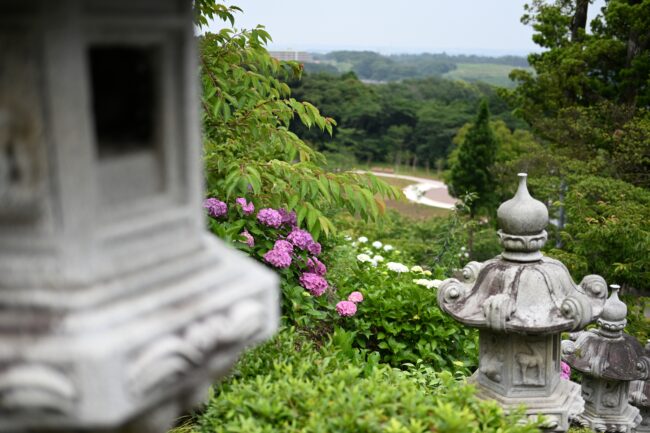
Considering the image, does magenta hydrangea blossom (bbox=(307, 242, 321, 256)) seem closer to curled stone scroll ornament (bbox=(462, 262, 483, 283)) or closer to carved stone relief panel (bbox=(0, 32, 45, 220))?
curled stone scroll ornament (bbox=(462, 262, 483, 283))

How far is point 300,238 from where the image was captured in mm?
4297

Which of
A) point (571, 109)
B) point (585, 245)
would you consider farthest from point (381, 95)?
point (585, 245)

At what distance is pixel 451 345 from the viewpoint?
16.5ft

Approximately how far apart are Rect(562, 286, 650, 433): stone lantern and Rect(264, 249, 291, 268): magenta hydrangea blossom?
9.52 ft

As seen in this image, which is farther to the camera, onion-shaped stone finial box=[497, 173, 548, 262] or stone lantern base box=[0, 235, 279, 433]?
onion-shaped stone finial box=[497, 173, 548, 262]

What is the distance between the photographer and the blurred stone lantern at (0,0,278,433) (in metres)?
1.28

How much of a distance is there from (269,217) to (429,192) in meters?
34.6

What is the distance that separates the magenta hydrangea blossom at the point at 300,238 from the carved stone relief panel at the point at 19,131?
2971 millimetres

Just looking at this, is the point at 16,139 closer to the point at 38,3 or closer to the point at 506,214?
the point at 38,3

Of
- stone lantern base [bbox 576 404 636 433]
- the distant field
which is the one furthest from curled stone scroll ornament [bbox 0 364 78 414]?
the distant field

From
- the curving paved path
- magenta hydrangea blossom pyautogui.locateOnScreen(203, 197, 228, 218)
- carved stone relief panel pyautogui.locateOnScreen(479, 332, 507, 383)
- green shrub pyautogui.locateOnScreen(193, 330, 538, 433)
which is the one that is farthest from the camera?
the curving paved path

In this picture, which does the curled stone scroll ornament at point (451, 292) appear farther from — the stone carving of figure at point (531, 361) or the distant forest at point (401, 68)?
the distant forest at point (401, 68)

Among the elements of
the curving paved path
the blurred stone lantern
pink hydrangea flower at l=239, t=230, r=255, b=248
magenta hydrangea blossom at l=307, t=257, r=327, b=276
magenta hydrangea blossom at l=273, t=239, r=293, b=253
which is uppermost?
the blurred stone lantern

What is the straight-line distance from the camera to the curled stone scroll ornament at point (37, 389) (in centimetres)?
126
